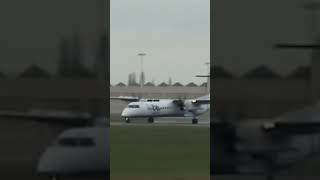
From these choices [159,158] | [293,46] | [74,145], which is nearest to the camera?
[74,145]

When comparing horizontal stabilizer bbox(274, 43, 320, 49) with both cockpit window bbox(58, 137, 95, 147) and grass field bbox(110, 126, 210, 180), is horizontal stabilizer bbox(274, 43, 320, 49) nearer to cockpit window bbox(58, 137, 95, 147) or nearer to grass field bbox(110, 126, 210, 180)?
grass field bbox(110, 126, 210, 180)

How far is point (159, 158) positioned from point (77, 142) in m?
0.73

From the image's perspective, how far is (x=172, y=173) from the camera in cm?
217

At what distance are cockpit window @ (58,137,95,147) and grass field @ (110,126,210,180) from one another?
0.06 m

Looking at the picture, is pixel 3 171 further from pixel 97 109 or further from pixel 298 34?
pixel 298 34

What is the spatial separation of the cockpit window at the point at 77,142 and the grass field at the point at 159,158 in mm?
63

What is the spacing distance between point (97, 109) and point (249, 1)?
0.53 metres

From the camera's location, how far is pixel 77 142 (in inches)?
64.1

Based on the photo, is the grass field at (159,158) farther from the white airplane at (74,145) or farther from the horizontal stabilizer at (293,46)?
the horizontal stabilizer at (293,46)

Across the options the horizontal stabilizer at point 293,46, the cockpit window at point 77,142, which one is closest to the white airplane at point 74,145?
the cockpit window at point 77,142

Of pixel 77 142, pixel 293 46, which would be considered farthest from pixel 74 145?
pixel 293 46

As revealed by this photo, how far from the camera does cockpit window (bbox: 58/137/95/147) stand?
64.0 inches

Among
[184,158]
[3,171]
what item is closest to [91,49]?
[3,171]

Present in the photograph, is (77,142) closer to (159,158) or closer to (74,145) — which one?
(74,145)
